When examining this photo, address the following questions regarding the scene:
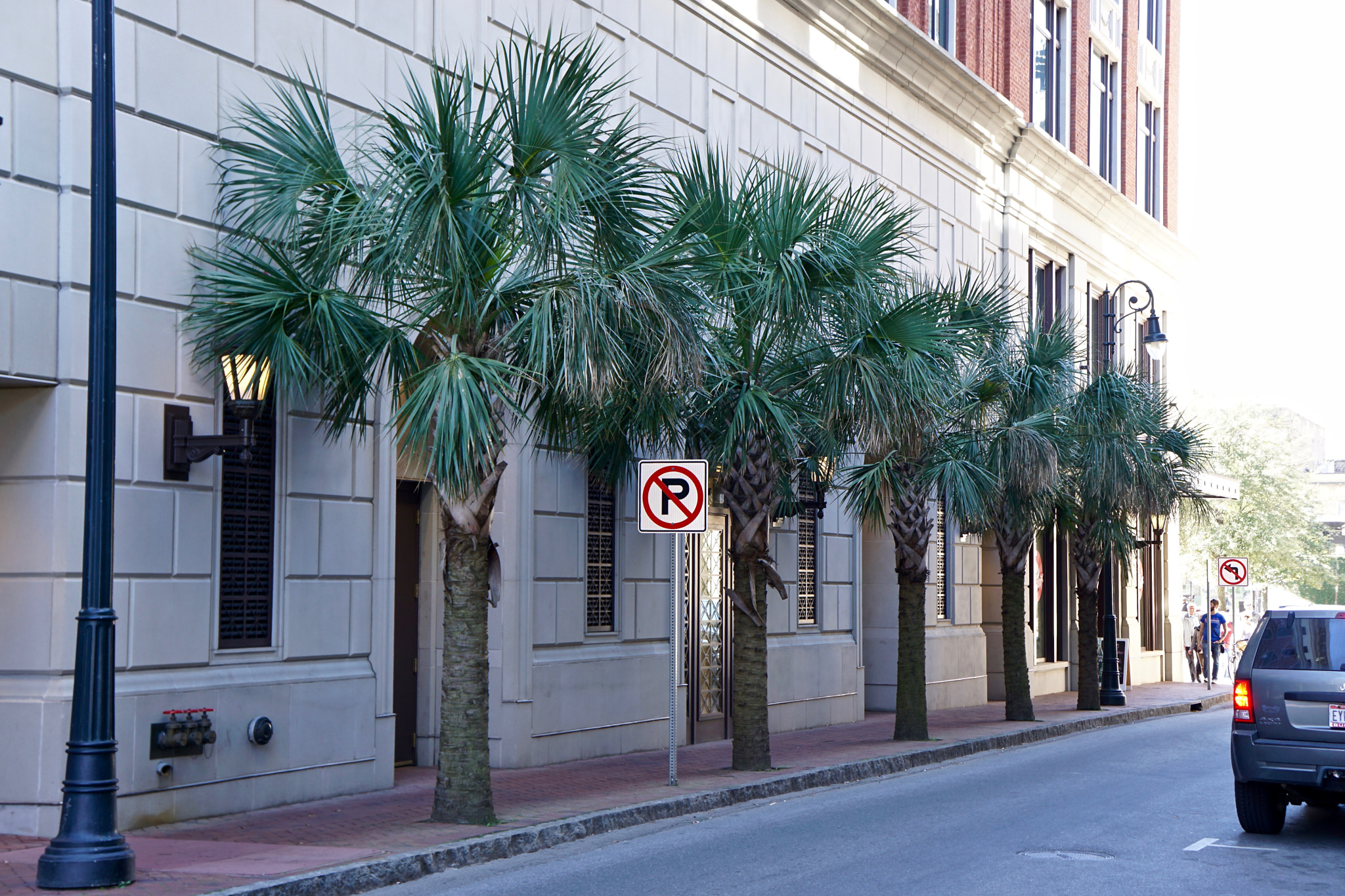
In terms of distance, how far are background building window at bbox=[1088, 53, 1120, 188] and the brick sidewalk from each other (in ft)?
67.8

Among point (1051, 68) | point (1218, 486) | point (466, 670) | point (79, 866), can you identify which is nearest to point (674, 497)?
point (466, 670)

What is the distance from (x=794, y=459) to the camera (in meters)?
15.2

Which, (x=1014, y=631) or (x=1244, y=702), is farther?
(x=1014, y=631)

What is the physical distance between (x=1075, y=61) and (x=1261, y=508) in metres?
24.7

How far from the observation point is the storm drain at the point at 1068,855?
9835 millimetres

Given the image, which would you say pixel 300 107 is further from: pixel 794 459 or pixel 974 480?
pixel 974 480

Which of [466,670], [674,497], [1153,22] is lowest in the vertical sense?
[466,670]

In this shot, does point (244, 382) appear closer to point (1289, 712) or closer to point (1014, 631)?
point (1289, 712)

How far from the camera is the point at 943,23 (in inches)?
1041

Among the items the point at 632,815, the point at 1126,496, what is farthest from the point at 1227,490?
the point at 632,815

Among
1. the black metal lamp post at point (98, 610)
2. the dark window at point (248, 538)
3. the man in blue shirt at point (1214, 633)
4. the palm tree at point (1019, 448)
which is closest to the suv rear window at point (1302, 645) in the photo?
the dark window at point (248, 538)

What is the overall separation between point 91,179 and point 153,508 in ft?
9.68

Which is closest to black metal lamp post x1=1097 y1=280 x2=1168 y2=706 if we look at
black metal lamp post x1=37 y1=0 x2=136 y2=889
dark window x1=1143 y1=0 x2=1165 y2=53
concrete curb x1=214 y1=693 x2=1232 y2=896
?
concrete curb x1=214 y1=693 x2=1232 y2=896

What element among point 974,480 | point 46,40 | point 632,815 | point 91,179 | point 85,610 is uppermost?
point 46,40
